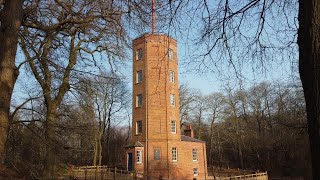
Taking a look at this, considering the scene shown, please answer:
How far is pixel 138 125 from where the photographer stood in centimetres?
3086

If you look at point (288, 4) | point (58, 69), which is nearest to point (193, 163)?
point (58, 69)

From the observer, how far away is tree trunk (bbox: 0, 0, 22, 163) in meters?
5.63

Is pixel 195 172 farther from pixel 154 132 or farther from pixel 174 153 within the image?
pixel 154 132

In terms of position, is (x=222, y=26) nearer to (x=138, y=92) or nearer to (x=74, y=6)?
(x=74, y=6)

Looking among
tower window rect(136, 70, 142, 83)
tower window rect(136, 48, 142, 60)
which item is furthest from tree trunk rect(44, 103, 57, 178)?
tower window rect(136, 48, 142, 60)

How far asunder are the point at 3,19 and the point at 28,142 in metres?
2.68

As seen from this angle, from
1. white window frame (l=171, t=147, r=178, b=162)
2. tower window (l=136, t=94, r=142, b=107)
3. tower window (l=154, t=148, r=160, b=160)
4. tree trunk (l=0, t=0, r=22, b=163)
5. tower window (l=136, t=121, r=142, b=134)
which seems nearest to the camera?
tree trunk (l=0, t=0, r=22, b=163)

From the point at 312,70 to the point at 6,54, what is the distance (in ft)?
16.5

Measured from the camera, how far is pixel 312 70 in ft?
11.1

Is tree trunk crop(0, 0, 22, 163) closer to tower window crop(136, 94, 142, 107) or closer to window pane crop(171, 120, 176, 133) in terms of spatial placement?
tower window crop(136, 94, 142, 107)

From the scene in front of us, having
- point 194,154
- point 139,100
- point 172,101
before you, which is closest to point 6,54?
point 139,100

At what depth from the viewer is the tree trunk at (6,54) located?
563cm

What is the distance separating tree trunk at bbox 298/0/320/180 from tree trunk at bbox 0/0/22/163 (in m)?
4.90

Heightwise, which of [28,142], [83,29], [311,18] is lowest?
[28,142]
